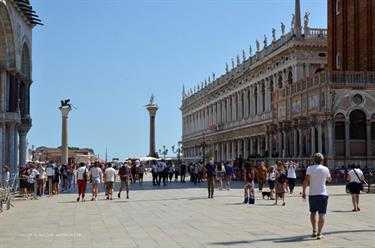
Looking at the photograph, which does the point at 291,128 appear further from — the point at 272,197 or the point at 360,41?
the point at 272,197

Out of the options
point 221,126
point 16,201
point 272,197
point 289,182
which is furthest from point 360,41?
point 221,126

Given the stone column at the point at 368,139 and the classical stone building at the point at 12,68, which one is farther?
the stone column at the point at 368,139

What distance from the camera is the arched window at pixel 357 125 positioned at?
36.6 m

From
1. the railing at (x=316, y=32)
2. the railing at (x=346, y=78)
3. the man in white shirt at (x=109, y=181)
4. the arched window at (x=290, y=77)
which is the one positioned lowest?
the man in white shirt at (x=109, y=181)

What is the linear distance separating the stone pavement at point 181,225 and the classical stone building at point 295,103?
617 inches

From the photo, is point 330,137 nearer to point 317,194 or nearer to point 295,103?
point 295,103

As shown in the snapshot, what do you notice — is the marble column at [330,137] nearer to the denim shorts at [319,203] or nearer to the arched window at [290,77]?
the arched window at [290,77]

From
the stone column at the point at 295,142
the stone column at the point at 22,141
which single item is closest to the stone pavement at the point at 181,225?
the stone column at the point at 22,141

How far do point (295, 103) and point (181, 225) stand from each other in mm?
27732

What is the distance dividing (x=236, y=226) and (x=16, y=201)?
41.2 ft

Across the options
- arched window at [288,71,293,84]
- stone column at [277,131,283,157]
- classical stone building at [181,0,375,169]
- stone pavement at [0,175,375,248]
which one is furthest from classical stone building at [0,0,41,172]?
arched window at [288,71,293,84]

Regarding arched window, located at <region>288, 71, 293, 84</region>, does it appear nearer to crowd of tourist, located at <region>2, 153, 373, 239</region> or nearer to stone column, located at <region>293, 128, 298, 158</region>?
stone column, located at <region>293, 128, 298, 158</region>

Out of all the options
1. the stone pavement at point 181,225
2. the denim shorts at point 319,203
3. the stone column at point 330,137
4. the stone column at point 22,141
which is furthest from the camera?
the stone column at point 330,137

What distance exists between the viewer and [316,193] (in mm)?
12000
